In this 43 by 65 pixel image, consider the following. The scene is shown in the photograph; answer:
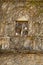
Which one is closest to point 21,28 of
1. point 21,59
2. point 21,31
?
point 21,31

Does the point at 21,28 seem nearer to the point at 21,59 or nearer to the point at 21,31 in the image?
the point at 21,31

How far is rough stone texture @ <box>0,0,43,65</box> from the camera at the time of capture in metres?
8.61

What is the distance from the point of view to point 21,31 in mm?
8719

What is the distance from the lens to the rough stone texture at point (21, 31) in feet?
28.2

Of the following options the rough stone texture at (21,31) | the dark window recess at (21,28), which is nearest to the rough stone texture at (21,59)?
the rough stone texture at (21,31)

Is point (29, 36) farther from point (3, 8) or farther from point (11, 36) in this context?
point (3, 8)

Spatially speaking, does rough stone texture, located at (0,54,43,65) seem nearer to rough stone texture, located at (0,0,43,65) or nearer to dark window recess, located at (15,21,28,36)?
rough stone texture, located at (0,0,43,65)

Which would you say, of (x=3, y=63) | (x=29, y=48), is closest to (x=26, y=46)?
(x=29, y=48)

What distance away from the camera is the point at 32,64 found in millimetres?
8586

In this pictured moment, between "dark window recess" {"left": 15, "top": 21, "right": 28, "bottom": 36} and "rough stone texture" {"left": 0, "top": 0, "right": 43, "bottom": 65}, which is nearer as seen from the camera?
"rough stone texture" {"left": 0, "top": 0, "right": 43, "bottom": 65}

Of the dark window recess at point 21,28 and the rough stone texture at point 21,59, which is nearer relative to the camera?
the rough stone texture at point 21,59

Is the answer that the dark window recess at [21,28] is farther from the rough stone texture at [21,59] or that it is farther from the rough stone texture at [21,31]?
the rough stone texture at [21,59]

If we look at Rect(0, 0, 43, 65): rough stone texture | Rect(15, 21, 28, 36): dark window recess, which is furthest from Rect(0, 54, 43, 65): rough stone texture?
Rect(15, 21, 28, 36): dark window recess

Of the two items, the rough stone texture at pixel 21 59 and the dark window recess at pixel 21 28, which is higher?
the dark window recess at pixel 21 28
